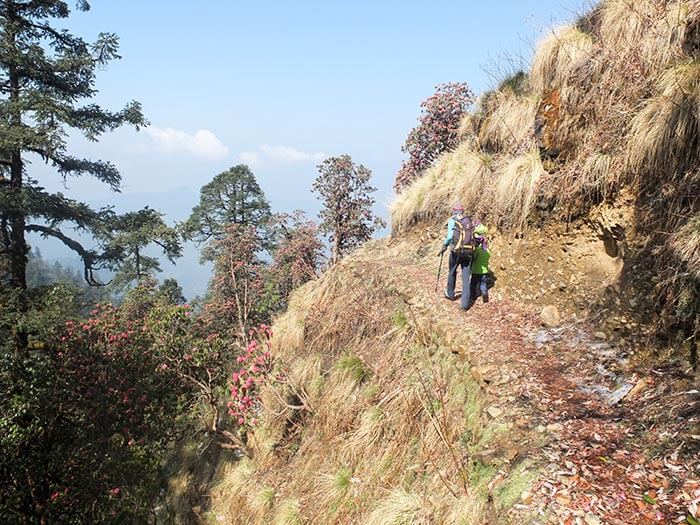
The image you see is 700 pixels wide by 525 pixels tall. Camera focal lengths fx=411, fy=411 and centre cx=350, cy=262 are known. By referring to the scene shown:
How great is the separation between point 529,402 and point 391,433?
193cm

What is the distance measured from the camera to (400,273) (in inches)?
391

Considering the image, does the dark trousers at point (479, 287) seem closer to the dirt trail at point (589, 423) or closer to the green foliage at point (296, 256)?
the dirt trail at point (589, 423)

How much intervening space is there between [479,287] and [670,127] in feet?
13.0

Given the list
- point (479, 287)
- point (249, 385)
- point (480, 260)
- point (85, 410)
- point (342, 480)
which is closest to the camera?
point (342, 480)

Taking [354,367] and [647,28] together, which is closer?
[647,28]

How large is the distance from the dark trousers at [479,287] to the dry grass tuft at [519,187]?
1.49 meters

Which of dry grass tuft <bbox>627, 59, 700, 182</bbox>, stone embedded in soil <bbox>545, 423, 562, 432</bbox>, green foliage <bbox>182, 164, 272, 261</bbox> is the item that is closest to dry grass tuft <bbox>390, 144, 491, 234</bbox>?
dry grass tuft <bbox>627, 59, 700, 182</bbox>

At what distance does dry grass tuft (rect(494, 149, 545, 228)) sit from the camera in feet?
26.6

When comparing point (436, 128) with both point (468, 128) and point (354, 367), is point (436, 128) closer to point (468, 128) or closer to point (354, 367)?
point (468, 128)

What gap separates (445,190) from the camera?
12.0 meters

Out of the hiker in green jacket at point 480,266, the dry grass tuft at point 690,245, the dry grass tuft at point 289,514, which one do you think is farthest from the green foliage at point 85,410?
the dry grass tuft at point 690,245

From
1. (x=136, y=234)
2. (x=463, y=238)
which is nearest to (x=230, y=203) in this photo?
(x=136, y=234)

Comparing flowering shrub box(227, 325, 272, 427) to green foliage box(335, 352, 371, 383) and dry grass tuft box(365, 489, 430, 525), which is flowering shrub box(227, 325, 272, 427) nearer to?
green foliage box(335, 352, 371, 383)

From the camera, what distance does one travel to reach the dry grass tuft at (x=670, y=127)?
5059 mm
